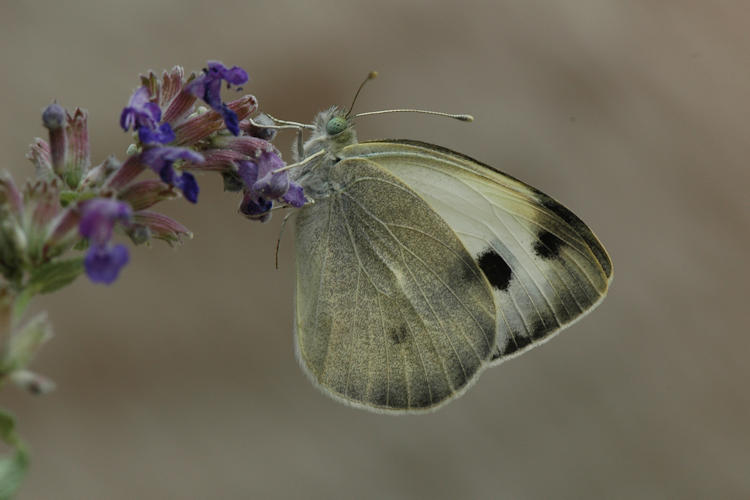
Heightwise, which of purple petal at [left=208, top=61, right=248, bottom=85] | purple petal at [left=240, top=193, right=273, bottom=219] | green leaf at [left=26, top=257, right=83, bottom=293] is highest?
purple petal at [left=208, top=61, right=248, bottom=85]

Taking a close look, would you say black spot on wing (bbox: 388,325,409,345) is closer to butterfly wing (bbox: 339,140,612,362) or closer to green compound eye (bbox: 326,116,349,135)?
butterfly wing (bbox: 339,140,612,362)

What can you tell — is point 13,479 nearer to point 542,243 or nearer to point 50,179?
point 50,179

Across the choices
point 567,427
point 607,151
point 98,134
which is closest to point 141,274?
point 98,134

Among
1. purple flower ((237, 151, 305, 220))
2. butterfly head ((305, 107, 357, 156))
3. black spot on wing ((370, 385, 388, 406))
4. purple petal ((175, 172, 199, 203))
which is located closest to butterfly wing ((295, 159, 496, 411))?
black spot on wing ((370, 385, 388, 406))

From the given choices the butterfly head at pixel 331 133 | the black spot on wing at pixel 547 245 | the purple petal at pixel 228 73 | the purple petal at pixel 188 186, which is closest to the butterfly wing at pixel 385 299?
the butterfly head at pixel 331 133

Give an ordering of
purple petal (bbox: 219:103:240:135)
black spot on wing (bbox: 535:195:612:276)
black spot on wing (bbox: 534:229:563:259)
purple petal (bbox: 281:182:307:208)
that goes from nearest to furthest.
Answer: purple petal (bbox: 219:103:240:135)
purple petal (bbox: 281:182:307:208)
black spot on wing (bbox: 535:195:612:276)
black spot on wing (bbox: 534:229:563:259)

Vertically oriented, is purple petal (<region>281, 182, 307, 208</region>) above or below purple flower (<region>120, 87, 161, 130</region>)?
above

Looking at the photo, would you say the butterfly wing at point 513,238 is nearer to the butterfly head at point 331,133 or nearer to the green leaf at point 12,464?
the butterfly head at point 331,133
